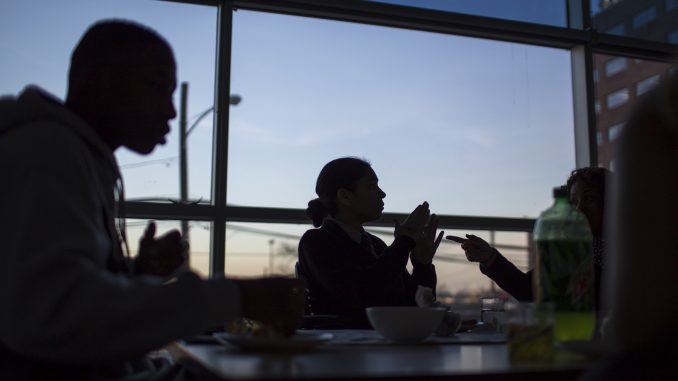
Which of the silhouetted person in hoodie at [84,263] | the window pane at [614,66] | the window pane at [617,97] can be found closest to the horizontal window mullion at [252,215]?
the window pane at [617,97]

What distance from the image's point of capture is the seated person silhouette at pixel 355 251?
7.20ft

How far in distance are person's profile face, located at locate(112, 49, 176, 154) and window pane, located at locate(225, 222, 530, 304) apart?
1738 millimetres

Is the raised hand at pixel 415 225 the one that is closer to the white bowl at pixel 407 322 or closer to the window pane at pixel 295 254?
the window pane at pixel 295 254

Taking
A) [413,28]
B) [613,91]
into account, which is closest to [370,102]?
[413,28]

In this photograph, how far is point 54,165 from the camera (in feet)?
2.88

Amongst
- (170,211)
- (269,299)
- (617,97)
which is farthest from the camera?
(617,97)

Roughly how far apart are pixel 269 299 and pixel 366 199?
5.28ft

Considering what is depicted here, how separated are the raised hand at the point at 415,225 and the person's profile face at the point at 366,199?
0.65ft

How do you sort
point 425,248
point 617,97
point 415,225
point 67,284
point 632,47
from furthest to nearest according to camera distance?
point 632,47
point 617,97
point 425,248
point 415,225
point 67,284

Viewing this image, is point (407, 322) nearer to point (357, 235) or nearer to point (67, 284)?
point (67, 284)

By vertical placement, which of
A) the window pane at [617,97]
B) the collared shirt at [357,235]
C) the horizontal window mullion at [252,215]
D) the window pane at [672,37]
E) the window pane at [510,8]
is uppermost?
the window pane at [510,8]

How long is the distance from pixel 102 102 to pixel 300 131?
2.20 metres

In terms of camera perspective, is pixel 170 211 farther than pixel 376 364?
Yes

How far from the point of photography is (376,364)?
0.85 meters
